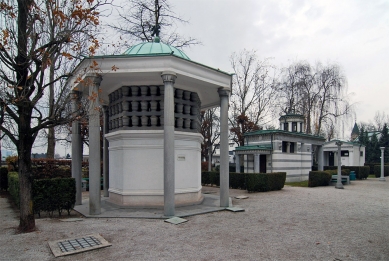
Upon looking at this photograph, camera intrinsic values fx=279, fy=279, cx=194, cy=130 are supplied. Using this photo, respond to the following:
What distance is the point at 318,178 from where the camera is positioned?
65.8 ft

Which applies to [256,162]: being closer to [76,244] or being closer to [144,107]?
[144,107]

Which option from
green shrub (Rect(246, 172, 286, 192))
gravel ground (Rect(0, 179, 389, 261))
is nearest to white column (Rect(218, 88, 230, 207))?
gravel ground (Rect(0, 179, 389, 261))

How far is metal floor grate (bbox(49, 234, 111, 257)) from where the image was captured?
5766 mm

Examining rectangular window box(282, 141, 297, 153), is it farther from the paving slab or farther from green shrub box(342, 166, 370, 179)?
the paving slab

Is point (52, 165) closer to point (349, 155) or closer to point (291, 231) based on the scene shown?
point (291, 231)

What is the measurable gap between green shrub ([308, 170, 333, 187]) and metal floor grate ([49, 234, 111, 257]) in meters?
17.0

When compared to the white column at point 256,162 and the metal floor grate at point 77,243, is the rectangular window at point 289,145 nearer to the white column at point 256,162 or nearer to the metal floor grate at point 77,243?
the white column at point 256,162

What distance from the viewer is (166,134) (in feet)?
30.0

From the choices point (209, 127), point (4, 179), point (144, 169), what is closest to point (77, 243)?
point (144, 169)

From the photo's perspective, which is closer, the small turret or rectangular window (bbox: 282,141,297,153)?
rectangular window (bbox: 282,141,297,153)

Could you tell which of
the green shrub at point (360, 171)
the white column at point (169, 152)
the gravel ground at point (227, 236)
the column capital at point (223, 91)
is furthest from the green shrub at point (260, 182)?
the green shrub at point (360, 171)

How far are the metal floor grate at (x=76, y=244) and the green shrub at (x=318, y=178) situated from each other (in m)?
17.0

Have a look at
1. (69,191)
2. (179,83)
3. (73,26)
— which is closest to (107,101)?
(179,83)

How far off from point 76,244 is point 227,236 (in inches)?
140
